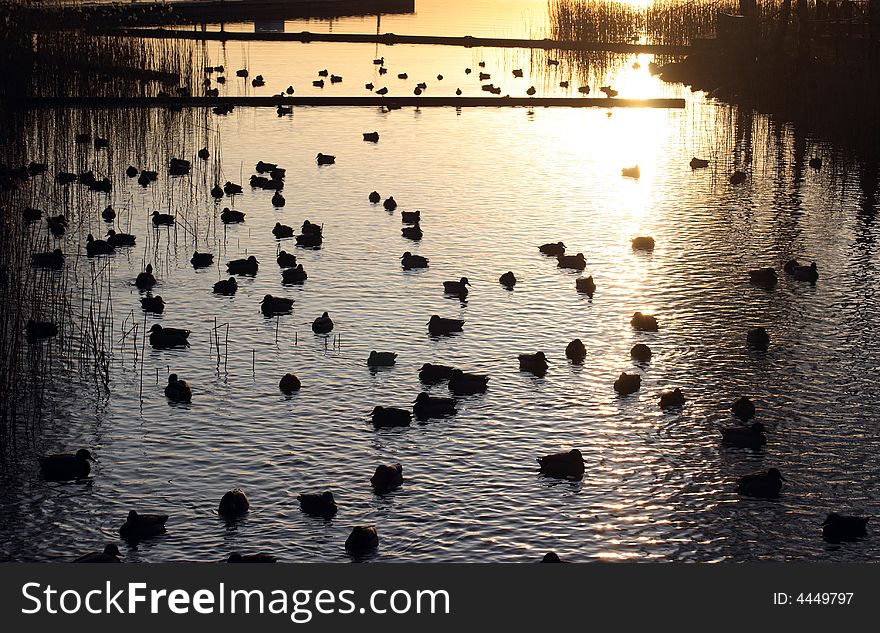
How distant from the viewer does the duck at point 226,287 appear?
28719 millimetres

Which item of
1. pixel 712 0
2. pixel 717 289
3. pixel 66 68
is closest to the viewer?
pixel 717 289

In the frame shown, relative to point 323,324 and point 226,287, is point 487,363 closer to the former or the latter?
point 323,324

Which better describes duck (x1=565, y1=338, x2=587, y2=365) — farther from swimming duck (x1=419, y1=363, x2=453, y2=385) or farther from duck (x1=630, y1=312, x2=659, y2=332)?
duck (x1=630, y1=312, x2=659, y2=332)

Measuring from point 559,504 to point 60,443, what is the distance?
7.96 m

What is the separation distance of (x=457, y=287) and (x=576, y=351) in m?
4.87

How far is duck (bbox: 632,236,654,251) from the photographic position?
1319 inches

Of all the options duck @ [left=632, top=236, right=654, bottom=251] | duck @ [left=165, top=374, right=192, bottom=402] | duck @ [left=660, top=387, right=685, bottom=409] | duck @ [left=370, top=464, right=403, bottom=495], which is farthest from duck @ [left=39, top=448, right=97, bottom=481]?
duck @ [left=632, top=236, right=654, bottom=251]

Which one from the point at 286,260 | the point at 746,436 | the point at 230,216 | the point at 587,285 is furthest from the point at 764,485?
the point at 230,216

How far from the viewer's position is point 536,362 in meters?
23.9

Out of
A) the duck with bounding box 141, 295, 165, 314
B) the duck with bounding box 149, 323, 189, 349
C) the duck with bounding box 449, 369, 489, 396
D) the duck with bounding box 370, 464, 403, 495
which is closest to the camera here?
the duck with bounding box 370, 464, 403, 495

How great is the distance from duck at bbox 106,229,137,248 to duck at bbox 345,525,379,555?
17.2 metres

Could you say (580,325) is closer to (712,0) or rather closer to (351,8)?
(712,0)

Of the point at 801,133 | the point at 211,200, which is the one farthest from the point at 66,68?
the point at 801,133

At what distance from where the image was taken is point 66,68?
156 feet
